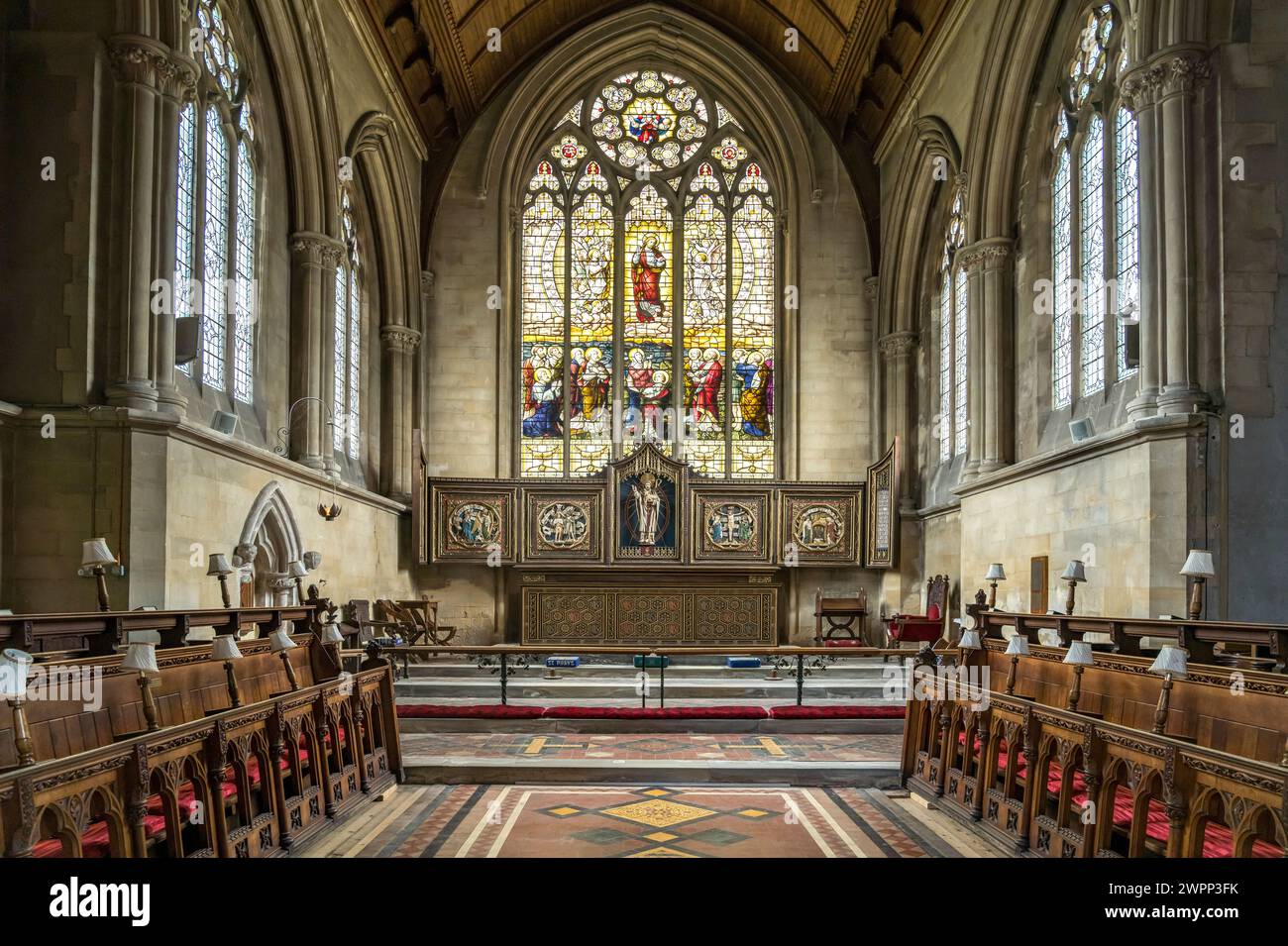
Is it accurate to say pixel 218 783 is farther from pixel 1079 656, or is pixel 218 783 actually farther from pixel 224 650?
pixel 1079 656

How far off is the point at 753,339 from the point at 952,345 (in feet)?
15.4

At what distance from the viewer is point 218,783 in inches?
210

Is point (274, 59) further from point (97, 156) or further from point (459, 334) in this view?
point (459, 334)

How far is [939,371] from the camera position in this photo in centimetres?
1967

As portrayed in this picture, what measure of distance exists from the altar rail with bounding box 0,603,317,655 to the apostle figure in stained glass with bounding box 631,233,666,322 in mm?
13677

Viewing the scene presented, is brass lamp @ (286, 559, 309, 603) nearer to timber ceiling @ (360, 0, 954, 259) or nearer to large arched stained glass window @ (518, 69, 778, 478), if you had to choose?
large arched stained glass window @ (518, 69, 778, 478)

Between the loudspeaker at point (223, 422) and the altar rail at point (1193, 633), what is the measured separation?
9.05 meters

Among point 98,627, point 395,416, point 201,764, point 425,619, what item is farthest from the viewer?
point 395,416

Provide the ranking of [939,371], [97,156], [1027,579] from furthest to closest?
1. [939,371]
2. [1027,579]
3. [97,156]

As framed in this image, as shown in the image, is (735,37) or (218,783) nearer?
(218,783)

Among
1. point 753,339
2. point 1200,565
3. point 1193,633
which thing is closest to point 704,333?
point 753,339

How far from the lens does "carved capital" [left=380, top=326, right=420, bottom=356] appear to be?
2028 cm
